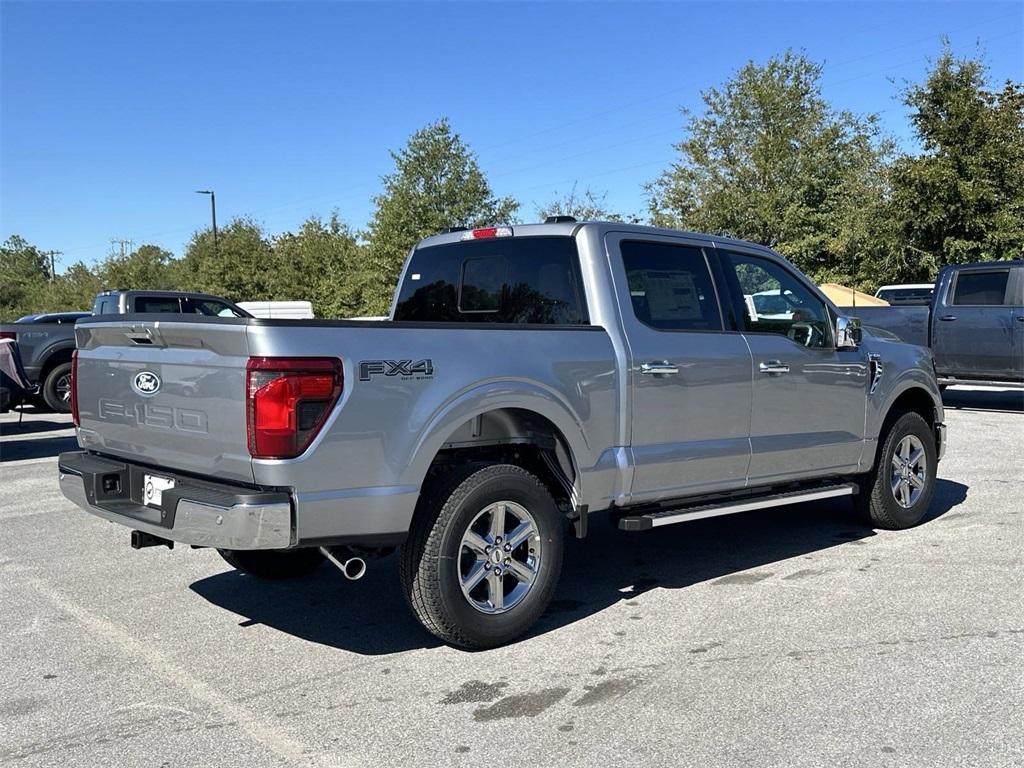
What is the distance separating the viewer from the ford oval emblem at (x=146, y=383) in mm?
4211

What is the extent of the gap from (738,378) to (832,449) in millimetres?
1104

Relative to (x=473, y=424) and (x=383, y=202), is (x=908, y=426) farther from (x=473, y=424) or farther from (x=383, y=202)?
(x=383, y=202)

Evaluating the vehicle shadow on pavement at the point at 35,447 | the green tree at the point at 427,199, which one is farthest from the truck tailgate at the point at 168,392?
the green tree at the point at 427,199

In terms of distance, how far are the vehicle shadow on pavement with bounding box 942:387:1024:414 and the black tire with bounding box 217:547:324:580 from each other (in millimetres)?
11512

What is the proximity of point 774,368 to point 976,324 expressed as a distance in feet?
30.9

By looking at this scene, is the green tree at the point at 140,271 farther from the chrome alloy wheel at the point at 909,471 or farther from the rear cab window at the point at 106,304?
the chrome alloy wheel at the point at 909,471

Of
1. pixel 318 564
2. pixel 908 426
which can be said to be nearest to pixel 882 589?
pixel 908 426

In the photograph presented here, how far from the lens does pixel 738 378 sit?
5477mm

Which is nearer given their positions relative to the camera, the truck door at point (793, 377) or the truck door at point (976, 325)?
the truck door at point (793, 377)

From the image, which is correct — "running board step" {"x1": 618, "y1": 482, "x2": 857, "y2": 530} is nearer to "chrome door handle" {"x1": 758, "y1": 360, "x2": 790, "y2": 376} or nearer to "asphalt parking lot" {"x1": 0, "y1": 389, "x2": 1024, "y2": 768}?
"asphalt parking lot" {"x1": 0, "y1": 389, "x2": 1024, "y2": 768}

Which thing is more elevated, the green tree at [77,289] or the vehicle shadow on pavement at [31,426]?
the green tree at [77,289]

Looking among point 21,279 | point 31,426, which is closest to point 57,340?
point 31,426

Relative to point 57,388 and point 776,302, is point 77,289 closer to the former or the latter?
point 57,388

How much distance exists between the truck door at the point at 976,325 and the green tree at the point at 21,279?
73.2m
